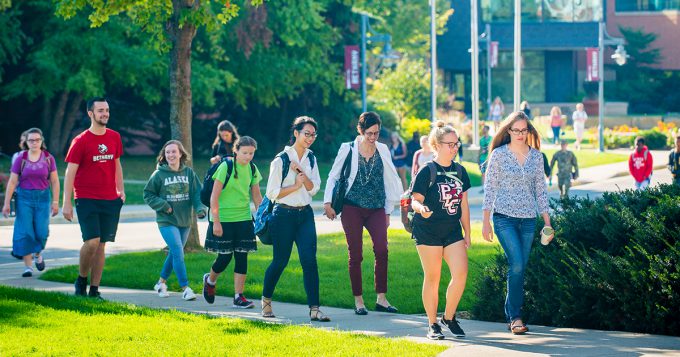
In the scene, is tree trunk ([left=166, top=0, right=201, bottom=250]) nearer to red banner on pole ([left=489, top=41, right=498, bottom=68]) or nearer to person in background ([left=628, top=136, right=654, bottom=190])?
person in background ([left=628, top=136, right=654, bottom=190])

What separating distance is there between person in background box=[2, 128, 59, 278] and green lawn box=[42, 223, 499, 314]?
0.42 meters

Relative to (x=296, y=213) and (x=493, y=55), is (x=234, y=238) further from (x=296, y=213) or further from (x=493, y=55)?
(x=493, y=55)

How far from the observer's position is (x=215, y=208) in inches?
436

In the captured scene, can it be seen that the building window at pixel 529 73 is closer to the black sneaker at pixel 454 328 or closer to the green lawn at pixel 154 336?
the green lawn at pixel 154 336

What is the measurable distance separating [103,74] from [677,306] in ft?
85.9

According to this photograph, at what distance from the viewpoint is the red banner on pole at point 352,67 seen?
124 ft

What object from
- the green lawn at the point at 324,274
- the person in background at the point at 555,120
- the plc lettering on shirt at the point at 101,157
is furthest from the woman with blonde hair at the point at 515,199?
the person in background at the point at 555,120

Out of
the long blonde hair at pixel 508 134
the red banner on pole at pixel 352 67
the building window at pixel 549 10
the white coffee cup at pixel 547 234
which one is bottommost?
the white coffee cup at pixel 547 234

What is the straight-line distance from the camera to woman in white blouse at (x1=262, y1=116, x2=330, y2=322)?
10305 mm

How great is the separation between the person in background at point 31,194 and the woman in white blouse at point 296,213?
4649 millimetres

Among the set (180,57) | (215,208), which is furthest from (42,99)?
(215,208)

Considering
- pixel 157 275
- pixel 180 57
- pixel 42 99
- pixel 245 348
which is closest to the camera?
pixel 245 348

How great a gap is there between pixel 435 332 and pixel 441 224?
852 mm

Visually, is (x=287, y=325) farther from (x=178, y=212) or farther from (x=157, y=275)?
(x=157, y=275)
